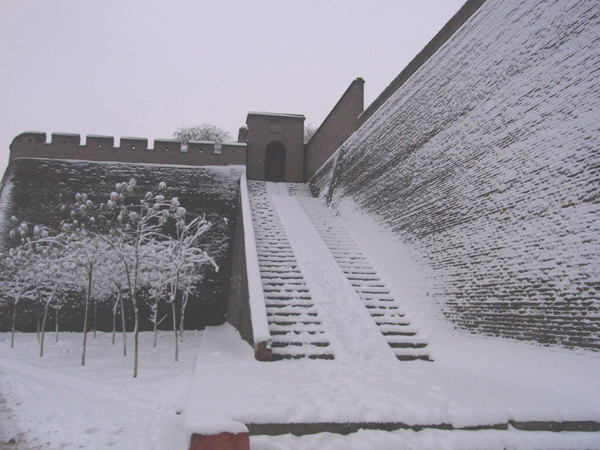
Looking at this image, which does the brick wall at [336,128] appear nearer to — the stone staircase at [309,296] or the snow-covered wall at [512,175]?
the stone staircase at [309,296]

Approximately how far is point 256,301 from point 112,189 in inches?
287

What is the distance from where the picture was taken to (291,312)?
604cm

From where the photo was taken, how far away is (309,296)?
6480 millimetres

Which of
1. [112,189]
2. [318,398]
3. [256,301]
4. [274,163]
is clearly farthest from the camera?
[274,163]

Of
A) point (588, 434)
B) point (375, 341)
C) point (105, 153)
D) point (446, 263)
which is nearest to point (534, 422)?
point (588, 434)

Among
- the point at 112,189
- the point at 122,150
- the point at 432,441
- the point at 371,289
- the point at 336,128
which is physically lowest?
the point at 432,441

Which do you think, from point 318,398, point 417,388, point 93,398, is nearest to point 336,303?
point 417,388

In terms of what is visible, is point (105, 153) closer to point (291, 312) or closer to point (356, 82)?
point (356, 82)

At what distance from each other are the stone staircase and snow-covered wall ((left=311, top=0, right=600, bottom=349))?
0.65m

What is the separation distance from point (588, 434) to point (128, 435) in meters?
3.71

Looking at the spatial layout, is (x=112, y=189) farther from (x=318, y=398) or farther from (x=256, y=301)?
(x=318, y=398)

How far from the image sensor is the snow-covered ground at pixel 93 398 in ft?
11.8

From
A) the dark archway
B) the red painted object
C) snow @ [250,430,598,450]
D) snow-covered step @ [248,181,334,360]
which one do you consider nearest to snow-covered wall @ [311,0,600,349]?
snow @ [250,430,598,450]

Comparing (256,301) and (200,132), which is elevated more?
(200,132)
